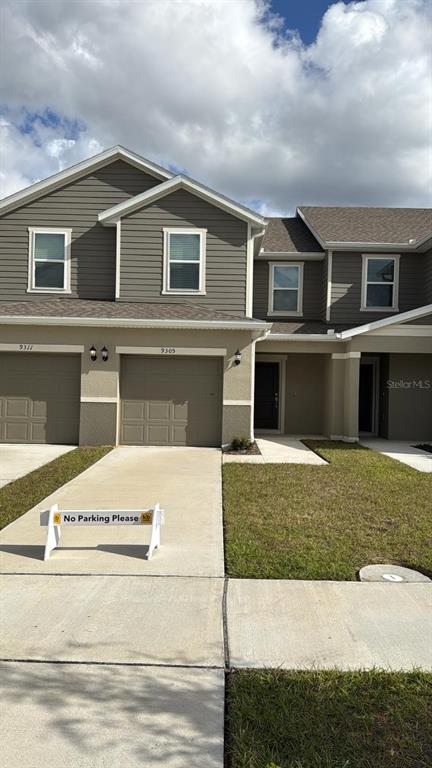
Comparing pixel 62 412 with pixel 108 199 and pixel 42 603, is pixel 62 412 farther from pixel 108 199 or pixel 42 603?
pixel 42 603

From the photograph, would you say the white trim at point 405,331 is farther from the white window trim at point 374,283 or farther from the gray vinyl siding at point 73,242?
the gray vinyl siding at point 73,242

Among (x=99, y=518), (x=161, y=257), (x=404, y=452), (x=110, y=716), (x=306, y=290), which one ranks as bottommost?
(x=110, y=716)

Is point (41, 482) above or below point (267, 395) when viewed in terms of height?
below

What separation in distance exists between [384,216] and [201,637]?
16.7 m

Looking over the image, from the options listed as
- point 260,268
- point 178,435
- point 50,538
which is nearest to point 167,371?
point 178,435

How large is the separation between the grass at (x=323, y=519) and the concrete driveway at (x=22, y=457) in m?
3.66

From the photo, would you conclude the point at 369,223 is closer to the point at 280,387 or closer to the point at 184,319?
the point at 280,387

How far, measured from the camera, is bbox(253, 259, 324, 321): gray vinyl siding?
1545 centimetres

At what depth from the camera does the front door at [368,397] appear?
15539 mm

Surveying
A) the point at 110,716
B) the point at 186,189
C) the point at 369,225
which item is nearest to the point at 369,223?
the point at 369,225

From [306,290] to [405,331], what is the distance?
359cm

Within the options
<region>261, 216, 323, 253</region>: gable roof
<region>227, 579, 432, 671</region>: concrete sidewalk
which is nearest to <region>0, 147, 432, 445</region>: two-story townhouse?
<region>261, 216, 323, 253</region>: gable roof

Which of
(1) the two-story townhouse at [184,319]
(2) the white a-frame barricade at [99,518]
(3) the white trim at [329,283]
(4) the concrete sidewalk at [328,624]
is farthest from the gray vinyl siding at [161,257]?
(4) the concrete sidewalk at [328,624]

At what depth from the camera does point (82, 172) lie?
532 inches
